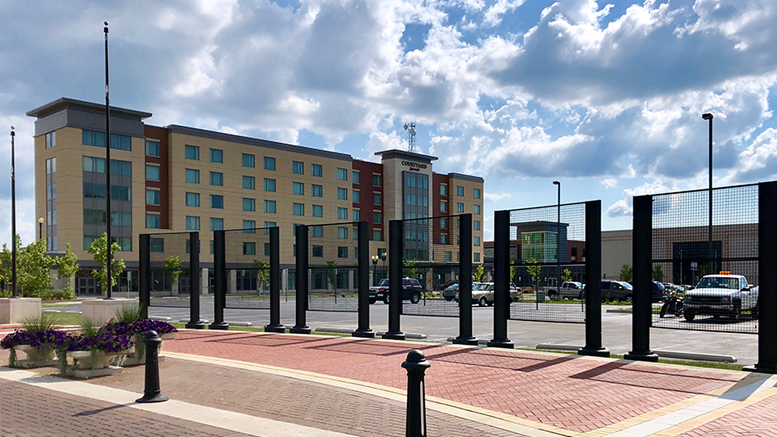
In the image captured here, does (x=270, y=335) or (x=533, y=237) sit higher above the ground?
(x=533, y=237)

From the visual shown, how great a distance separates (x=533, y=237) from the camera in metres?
14.8

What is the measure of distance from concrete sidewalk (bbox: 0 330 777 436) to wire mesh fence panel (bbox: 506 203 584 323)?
1.81m

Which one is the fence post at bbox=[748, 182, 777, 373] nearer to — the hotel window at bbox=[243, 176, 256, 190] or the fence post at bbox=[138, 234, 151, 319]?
the fence post at bbox=[138, 234, 151, 319]

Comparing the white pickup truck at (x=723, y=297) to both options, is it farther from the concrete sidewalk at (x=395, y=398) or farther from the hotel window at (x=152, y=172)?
the hotel window at (x=152, y=172)

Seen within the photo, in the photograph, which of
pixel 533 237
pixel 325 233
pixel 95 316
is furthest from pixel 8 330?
pixel 533 237

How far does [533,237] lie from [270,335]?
8033mm

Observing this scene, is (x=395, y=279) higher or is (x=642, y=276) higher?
(x=642, y=276)

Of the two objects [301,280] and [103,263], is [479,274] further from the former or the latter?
[301,280]

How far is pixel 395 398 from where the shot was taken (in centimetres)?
896

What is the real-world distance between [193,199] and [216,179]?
3586 mm

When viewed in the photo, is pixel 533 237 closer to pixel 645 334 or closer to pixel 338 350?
pixel 645 334

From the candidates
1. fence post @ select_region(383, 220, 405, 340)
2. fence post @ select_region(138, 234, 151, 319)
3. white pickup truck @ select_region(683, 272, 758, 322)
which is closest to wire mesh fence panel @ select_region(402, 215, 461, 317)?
fence post @ select_region(383, 220, 405, 340)

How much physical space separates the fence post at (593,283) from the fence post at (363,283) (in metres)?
6.00

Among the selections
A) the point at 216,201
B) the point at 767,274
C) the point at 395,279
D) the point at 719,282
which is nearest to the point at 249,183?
the point at 216,201
